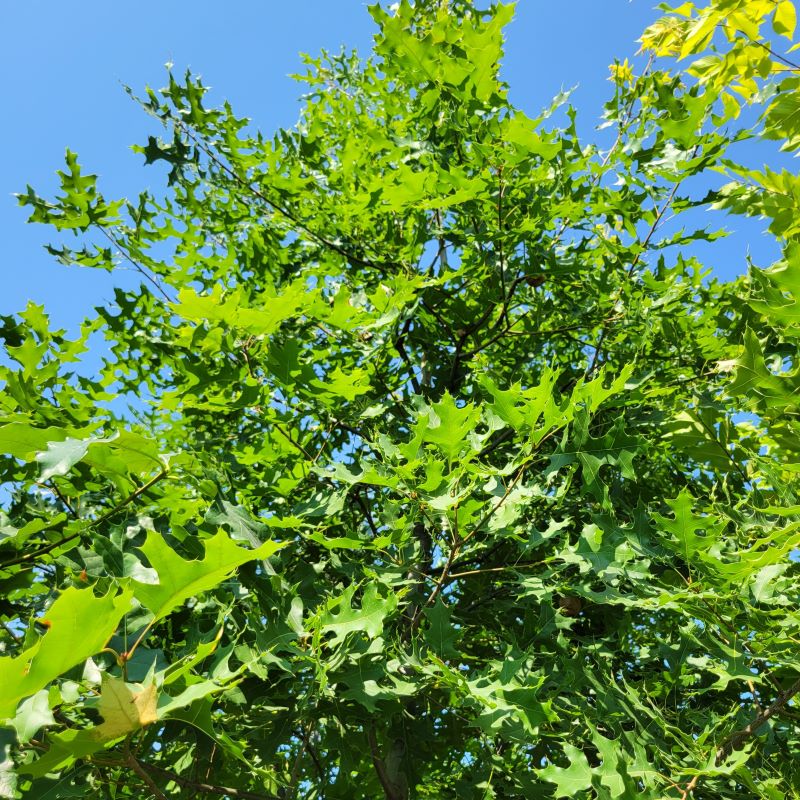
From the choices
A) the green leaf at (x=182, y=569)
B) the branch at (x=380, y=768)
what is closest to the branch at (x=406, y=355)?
the branch at (x=380, y=768)

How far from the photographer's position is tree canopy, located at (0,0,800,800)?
142 cm

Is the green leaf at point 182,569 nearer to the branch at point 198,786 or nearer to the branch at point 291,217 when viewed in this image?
the branch at point 198,786

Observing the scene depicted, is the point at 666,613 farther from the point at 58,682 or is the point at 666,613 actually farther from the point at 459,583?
the point at 58,682

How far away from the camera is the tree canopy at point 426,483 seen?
4.67 feet

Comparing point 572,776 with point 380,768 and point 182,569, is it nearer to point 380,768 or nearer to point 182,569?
point 380,768

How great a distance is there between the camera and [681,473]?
3066 millimetres

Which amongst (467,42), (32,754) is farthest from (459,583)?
(467,42)

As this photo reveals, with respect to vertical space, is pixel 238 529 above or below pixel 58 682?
above

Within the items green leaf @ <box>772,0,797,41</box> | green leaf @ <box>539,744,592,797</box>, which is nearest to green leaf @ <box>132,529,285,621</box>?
green leaf @ <box>539,744,592,797</box>

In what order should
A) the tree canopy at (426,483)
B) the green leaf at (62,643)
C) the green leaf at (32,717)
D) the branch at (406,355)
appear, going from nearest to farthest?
the green leaf at (62,643), the green leaf at (32,717), the tree canopy at (426,483), the branch at (406,355)

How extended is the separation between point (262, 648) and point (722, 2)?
6.64ft

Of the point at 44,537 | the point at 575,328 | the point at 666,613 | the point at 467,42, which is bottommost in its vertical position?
the point at 666,613

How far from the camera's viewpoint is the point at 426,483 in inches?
65.0

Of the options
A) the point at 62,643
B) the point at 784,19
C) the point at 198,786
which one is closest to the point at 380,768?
the point at 198,786
